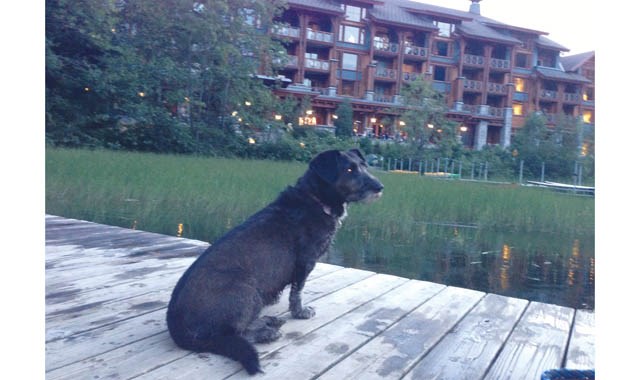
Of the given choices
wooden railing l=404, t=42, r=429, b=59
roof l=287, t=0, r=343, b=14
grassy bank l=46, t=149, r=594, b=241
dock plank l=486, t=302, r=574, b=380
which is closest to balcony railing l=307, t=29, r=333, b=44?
roof l=287, t=0, r=343, b=14

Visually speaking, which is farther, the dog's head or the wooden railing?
the wooden railing

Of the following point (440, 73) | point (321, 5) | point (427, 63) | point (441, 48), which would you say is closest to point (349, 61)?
point (321, 5)

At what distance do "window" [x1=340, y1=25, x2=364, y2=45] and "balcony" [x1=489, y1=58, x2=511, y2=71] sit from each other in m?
9.16

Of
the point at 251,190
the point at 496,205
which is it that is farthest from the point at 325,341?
the point at 496,205

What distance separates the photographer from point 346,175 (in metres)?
2.98

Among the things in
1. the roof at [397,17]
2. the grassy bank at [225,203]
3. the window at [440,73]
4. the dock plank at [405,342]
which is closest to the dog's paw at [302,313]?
the dock plank at [405,342]

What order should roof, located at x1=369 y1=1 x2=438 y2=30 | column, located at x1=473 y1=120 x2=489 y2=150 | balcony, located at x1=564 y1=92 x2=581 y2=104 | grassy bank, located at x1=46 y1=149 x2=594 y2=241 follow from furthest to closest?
column, located at x1=473 y1=120 x2=489 y2=150 → roof, located at x1=369 y1=1 x2=438 y2=30 → balcony, located at x1=564 y1=92 x2=581 y2=104 → grassy bank, located at x1=46 y1=149 x2=594 y2=241

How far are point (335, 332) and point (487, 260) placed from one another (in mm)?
4635

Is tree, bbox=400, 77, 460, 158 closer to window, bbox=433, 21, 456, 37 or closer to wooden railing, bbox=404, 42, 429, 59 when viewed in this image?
wooden railing, bbox=404, 42, 429, 59

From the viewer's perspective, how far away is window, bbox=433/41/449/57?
3491 cm

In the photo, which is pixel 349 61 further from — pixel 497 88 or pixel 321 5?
pixel 497 88

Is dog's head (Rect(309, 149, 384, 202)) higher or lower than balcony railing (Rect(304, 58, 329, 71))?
lower

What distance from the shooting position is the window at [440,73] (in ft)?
115

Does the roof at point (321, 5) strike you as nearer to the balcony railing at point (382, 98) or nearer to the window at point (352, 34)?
the window at point (352, 34)
